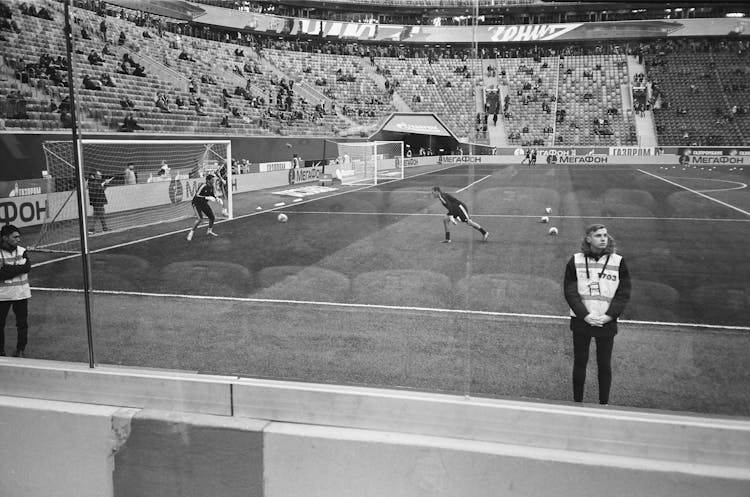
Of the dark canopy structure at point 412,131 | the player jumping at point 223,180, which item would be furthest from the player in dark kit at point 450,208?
the player jumping at point 223,180

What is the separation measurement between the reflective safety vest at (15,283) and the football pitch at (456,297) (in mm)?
125

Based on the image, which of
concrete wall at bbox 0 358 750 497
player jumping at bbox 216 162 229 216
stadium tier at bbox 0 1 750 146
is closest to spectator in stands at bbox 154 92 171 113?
stadium tier at bbox 0 1 750 146

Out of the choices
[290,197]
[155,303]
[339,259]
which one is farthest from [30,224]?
[290,197]

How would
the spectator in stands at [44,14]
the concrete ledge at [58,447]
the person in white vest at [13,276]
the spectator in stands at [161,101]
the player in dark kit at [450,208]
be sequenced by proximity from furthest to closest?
1. the spectator in stands at [161,101]
2. the player in dark kit at [450,208]
3. the person in white vest at [13,276]
4. the spectator in stands at [44,14]
5. the concrete ledge at [58,447]

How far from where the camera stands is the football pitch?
11.8ft

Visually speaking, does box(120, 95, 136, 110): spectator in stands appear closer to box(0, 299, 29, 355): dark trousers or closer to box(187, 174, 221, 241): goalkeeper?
box(187, 174, 221, 241): goalkeeper

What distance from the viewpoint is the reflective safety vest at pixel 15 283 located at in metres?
4.91

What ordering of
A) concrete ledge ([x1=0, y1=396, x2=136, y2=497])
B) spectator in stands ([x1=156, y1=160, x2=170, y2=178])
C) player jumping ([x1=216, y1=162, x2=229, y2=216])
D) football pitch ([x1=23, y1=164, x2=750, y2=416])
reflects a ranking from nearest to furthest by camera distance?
concrete ledge ([x1=0, y1=396, x2=136, y2=497]), football pitch ([x1=23, y1=164, x2=750, y2=416]), spectator in stands ([x1=156, y1=160, x2=170, y2=178]), player jumping ([x1=216, y1=162, x2=229, y2=216])

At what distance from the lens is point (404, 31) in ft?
19.6

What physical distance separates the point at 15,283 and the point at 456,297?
374 centimetres

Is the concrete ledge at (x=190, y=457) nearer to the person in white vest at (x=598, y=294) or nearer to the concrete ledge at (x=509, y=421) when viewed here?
the concrete ledge at (x=509, y=421)

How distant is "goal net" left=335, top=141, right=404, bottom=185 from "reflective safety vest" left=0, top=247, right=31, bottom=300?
414 centimetres

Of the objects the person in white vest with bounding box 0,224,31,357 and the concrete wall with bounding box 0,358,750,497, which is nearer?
the concrete wall with bounding box 0,358,750,497

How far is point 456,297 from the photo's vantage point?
4859mm
